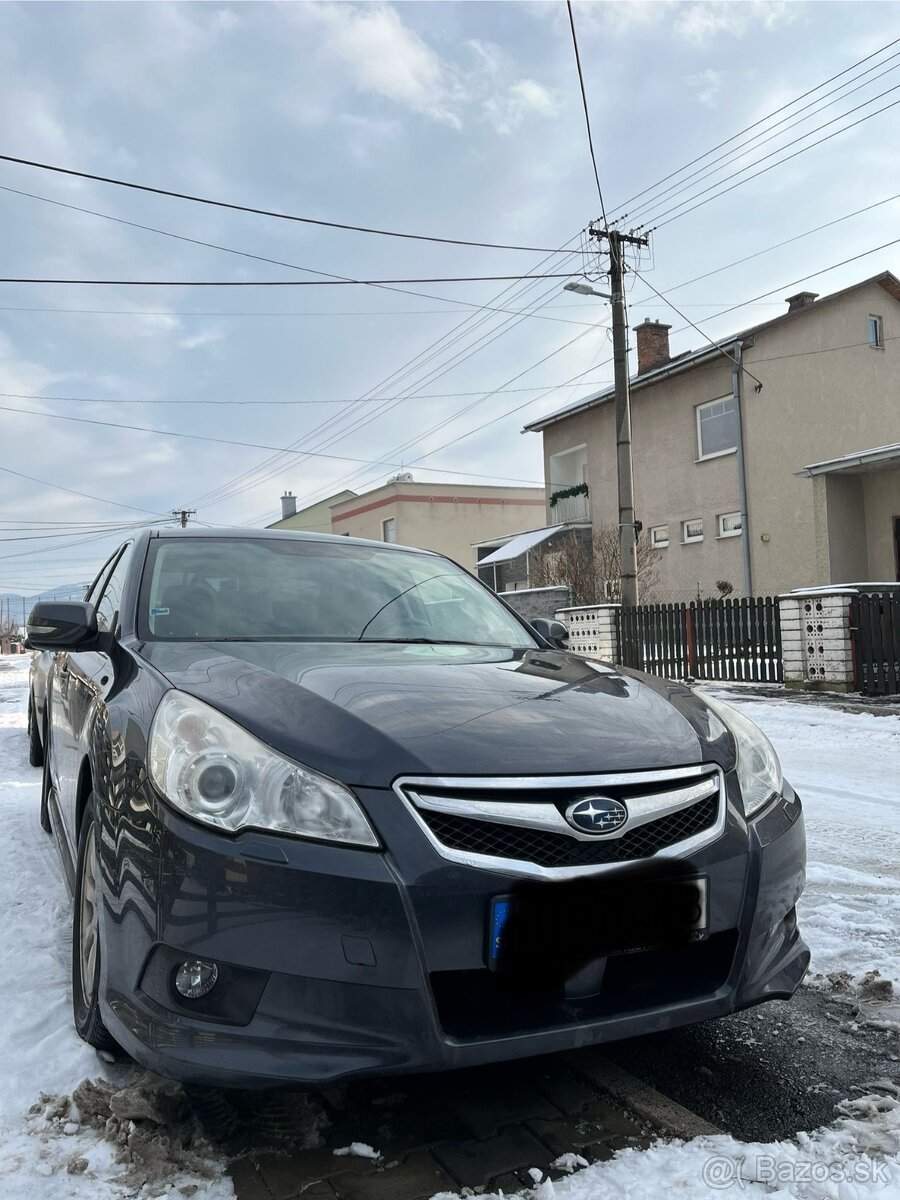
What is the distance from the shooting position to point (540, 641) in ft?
11.5

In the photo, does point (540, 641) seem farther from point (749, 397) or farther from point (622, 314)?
point (749, 397)

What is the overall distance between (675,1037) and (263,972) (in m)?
1.32

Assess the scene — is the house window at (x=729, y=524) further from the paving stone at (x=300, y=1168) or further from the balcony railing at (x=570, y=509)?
the paving stone at (x=300, y=1168)

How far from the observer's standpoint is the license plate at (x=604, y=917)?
174 centimetres

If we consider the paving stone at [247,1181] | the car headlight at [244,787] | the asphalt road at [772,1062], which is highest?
the car headlight at [244,787]

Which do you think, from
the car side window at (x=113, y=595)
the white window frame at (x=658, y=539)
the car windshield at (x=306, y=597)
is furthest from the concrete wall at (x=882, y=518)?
the car side window at (x=113, y=595)

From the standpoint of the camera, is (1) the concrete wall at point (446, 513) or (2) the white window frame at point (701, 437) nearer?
(2) the white window frame at point (701, 437)

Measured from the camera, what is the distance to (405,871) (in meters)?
1.71

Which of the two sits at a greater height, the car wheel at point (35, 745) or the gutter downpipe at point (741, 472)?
the gutter downpipe at point (741, 472)

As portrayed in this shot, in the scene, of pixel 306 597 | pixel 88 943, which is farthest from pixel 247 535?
pixel 88 943

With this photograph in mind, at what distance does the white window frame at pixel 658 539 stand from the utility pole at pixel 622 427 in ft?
31.5

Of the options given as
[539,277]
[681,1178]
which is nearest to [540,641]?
[681,1178]

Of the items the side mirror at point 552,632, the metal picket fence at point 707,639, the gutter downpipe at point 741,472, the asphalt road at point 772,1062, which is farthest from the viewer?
the gutter downpipe at point 741,472

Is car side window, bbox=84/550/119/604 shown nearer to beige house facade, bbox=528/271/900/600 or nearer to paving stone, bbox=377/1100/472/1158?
paving stone, bbox=377/1100/472/1158
